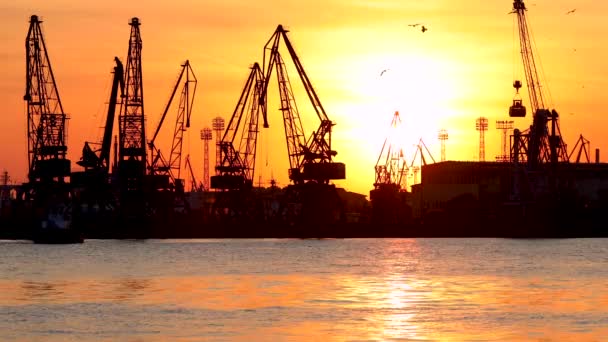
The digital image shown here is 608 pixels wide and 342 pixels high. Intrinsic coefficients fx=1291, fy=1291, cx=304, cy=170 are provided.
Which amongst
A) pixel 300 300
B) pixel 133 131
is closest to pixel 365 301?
pixel 300 300

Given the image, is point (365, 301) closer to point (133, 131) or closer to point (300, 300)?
point (300, 300)

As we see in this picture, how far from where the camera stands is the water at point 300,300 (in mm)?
56125

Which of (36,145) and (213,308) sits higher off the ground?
(36,145)

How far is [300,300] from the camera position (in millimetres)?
72812

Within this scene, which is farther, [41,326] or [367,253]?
[367,253]

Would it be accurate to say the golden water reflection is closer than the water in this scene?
No

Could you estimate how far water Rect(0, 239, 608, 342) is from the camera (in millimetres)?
56125

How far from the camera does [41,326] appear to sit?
5797 centimetres

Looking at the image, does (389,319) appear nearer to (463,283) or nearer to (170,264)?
(463,283)

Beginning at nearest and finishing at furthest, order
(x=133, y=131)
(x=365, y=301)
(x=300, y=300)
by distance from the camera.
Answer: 1. (x=365, y=301)
2. (x=300, y=300)
3. (x=133, y=131)

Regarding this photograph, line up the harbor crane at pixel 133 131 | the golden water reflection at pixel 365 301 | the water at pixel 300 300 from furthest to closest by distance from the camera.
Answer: the harbor crane at pixel 133 131 < the golden water reflection at pixel 365 301 < the water at pixel 300 300

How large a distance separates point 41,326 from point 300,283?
3206 centimetres

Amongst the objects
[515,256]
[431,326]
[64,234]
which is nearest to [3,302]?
[431,326]

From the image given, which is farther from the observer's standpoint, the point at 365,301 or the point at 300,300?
the point at 300,300
